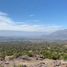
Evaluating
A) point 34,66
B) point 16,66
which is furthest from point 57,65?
point 16,66

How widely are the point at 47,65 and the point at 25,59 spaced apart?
7.04 m

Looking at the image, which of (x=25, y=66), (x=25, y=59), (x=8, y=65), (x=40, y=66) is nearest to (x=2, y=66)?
(x=8, y=65)

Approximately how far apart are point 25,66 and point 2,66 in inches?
115

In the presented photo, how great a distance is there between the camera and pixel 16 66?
24.7 meters

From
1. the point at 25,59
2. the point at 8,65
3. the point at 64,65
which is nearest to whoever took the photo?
the point at 64,65

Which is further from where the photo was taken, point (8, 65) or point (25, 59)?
point (25, 59)

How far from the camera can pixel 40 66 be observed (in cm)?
2452

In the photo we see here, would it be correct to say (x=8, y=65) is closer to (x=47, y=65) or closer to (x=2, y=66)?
(x=2, y=66)

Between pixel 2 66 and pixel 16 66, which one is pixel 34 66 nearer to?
pixel 16 66

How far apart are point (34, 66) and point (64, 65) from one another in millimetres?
3838

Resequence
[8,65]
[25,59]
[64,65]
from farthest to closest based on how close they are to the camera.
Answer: [25,59], [8,65], [64,65]

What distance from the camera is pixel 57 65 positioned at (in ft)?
80.8

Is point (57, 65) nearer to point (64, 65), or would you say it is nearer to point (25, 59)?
point (64, 65)

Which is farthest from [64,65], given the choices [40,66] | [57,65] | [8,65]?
[8,65]
